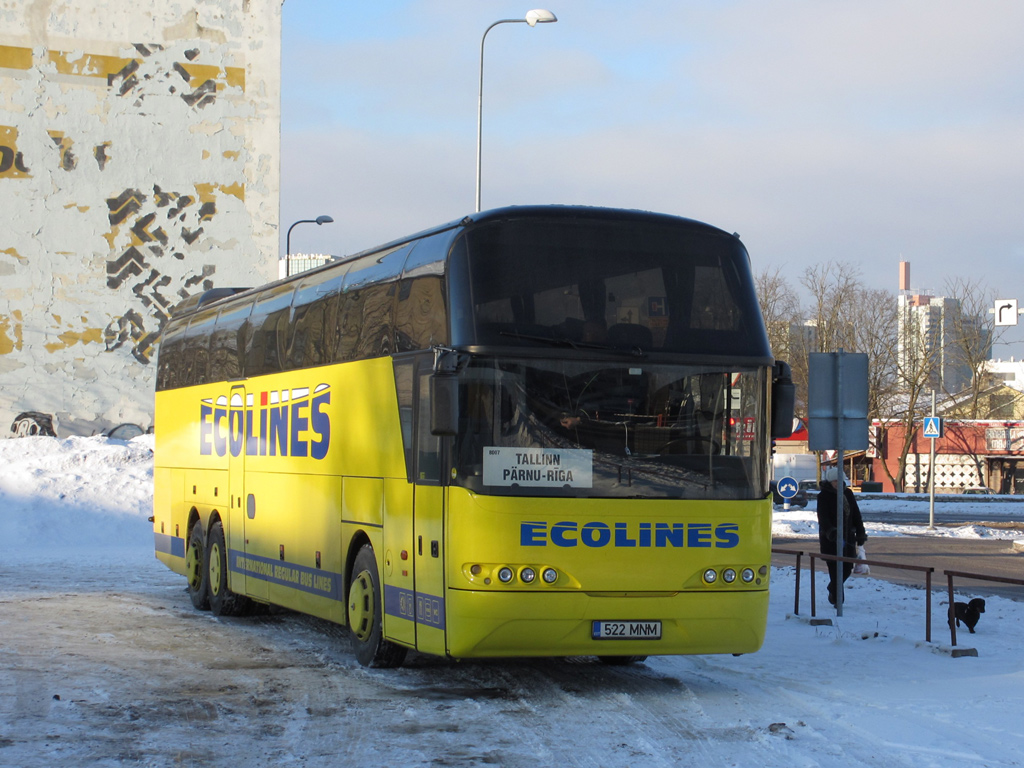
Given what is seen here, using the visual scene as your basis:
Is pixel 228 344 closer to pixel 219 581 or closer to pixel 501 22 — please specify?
pixel 219 581

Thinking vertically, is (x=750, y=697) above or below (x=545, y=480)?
below

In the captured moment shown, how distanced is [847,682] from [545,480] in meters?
3.19

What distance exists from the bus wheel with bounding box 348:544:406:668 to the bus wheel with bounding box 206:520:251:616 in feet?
13.3

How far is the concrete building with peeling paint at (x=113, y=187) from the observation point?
34.8 m

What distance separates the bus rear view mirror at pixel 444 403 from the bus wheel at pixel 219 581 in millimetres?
6828

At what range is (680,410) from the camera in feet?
30.7

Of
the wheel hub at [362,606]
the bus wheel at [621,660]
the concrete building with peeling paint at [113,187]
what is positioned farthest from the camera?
the concrete building with peeling paint at [113,187]

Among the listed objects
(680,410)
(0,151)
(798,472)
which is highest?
(0,151)

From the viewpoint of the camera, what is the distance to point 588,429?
916 centimetres

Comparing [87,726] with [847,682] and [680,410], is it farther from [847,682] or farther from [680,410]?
[847,682]

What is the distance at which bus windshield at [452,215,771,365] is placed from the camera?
9.26 meters

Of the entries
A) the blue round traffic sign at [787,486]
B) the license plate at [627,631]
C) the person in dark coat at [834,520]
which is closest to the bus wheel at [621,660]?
the license plate at [627,631]

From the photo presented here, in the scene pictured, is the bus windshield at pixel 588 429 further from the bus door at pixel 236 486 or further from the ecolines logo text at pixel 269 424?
the bus door at pixel 236 486

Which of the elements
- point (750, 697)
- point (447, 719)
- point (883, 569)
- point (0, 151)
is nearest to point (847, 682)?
point (750, 697)
